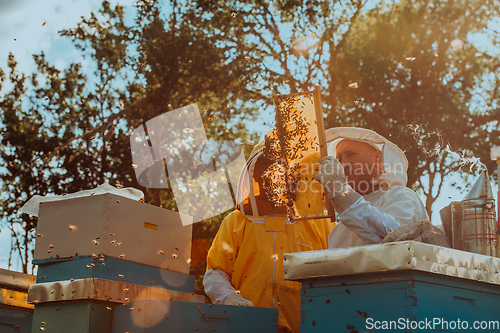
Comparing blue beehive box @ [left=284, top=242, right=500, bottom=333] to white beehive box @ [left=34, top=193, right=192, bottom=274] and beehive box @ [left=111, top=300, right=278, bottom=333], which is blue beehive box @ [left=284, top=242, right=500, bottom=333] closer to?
beehive box @ [left=111, top=300, right=278, bottom=333]

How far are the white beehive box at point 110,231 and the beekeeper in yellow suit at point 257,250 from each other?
337 mm

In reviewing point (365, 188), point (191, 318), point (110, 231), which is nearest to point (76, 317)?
point (110, 231)

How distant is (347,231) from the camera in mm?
A: 2801

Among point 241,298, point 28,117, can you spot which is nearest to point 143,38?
point 28,117

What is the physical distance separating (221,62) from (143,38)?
1925 mm

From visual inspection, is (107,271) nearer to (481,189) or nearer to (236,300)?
(236,300)

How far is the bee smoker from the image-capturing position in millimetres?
2127

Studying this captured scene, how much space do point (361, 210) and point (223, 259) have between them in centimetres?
124

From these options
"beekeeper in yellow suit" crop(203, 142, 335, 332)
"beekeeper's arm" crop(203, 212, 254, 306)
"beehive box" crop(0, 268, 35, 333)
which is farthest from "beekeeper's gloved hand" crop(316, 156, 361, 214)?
"beehive box" crop(0, 268, 35, 333)

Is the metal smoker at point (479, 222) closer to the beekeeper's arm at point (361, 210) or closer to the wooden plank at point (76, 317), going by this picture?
the beekeeper's arm at point (361, 210)

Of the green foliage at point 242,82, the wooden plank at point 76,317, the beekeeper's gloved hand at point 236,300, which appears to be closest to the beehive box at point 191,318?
the wooden plank at point 76,317

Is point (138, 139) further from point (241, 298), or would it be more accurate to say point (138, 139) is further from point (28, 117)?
Answer: point (241, 298)

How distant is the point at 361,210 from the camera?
2383mm

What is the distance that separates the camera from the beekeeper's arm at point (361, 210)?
7.66 feet
